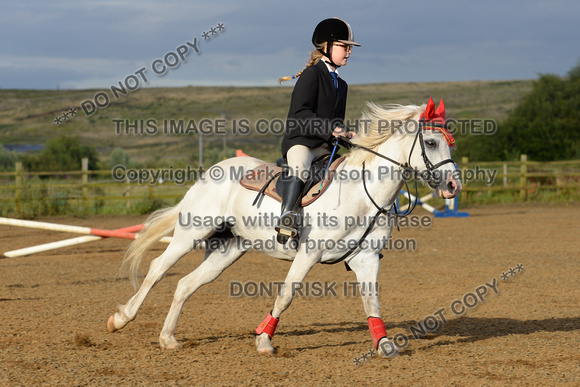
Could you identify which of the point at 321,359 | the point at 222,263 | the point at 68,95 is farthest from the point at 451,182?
the point at 68,95

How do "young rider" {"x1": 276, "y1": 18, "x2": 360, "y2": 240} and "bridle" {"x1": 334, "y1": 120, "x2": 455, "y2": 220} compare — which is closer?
"bridle" {"x1": 334, "y1": 120, "x2": 455, "y2": 220}

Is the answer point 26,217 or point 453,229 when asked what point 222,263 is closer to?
point 453,229

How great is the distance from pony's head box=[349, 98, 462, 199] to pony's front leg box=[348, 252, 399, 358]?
794 mm

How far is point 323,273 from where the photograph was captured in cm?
985

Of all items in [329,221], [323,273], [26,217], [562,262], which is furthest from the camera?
[26,217]

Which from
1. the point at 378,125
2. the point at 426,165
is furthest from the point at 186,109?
the point at 426,165

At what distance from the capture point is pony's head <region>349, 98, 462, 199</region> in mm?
4605

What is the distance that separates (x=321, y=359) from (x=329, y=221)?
3.67 ft

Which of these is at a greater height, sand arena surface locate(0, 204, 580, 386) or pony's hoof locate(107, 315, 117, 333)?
pony's hoof locate(107, 315, 117, 333)

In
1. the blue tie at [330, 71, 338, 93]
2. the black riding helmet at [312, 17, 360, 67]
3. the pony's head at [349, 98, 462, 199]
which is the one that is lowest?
the pony's head at [349, 98, 462, 199]

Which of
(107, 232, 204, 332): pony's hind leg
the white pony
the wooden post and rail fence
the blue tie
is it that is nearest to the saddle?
the white pony

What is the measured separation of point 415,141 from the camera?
4812 millimetres

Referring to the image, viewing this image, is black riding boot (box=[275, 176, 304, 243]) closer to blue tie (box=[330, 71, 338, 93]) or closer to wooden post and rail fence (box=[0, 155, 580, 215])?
blue tie (box=[330, 71, 338, 93])

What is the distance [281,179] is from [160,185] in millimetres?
17679
